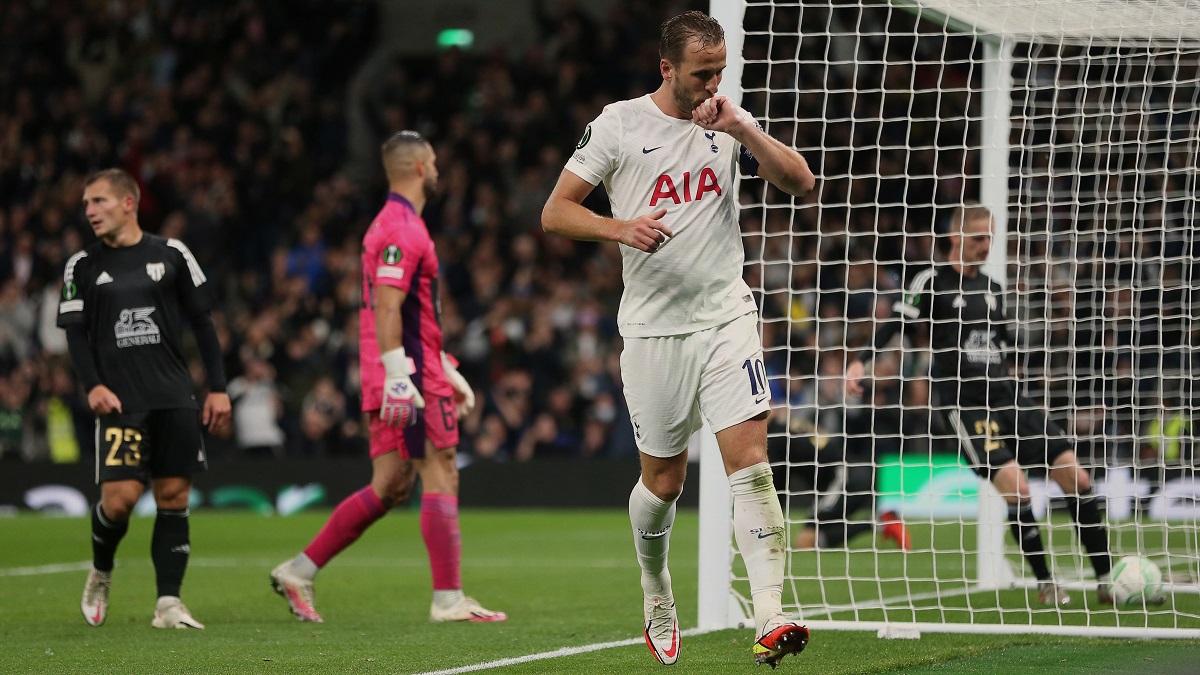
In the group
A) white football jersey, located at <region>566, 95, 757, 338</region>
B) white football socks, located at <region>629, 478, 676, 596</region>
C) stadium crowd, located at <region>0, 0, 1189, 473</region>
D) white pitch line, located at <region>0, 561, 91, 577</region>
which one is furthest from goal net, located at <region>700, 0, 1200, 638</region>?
white pitch line, located at <region>0, 561, 91, 577</region>

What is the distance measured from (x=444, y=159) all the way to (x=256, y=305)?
3.30 metres

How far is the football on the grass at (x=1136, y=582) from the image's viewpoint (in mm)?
7211

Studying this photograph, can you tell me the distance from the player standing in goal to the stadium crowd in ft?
30.7

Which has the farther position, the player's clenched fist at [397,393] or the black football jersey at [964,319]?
the black football jersey at [964,319]

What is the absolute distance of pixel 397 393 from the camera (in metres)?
7.14

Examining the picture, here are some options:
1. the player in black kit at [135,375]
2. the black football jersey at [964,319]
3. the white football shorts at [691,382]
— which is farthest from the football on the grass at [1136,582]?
the player in black kit at [135,375]

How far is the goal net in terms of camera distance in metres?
7.25

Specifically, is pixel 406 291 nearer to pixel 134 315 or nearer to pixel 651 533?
pixel 134 315

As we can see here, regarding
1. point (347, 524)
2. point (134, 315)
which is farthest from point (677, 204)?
point (134, 315)

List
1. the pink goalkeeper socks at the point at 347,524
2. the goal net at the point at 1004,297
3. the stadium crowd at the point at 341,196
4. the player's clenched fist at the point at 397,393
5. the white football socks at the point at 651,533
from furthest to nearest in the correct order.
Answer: the stadium crowd at the point at 341,196 < the pink goalkeeper socks at the point at 347,524 < the goal net at the point at 1004,297 < the player's clenched fist at the point at 397,393 < the white football socks at the point at 651,533

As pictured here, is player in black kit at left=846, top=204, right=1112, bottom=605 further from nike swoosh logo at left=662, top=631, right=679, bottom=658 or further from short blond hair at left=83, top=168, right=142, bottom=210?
short blond hair at left=83, top=168, right=142, bottom=210

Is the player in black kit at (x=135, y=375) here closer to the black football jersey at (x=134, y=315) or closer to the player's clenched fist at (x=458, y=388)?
the black football jersey at (x=134, y=315)

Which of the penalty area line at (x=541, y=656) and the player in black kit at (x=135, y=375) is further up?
the player in black kit at (x=135, y=375)

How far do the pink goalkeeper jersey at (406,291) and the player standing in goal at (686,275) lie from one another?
6.82ft
